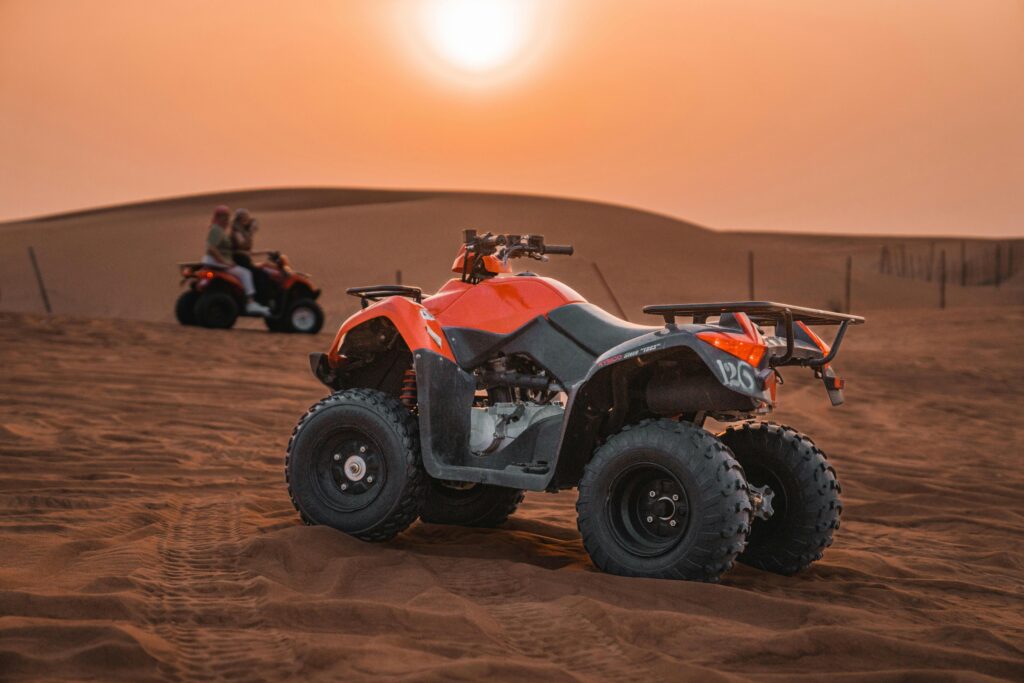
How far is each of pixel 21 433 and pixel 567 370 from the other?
17.8ft

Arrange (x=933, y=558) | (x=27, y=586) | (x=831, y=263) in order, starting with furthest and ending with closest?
(x=831, y=263), (x=933, y=558), (x=27, y=586)

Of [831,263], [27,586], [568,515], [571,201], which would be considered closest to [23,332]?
[568,515]

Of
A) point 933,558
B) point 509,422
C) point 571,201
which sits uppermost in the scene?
point 571,201

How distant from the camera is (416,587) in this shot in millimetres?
5441

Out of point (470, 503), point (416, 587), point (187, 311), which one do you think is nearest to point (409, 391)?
point (470, 503)

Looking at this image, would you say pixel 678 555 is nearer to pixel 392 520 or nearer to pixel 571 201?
pixel 392 520

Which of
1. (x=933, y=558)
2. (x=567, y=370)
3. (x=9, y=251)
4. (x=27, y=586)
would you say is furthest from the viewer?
(x=9, y=251)

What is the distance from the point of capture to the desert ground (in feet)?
14.4

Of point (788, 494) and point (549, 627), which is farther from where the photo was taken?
point (788, 494)

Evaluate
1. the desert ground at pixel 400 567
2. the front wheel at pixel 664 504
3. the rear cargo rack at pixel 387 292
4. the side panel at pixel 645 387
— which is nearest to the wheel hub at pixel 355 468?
the desert ground at pixel 400 567

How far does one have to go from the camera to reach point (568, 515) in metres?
7.96

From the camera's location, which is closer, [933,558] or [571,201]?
[933,558]

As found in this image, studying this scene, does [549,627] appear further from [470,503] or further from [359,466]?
[470,503]

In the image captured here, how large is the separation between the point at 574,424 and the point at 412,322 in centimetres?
114
